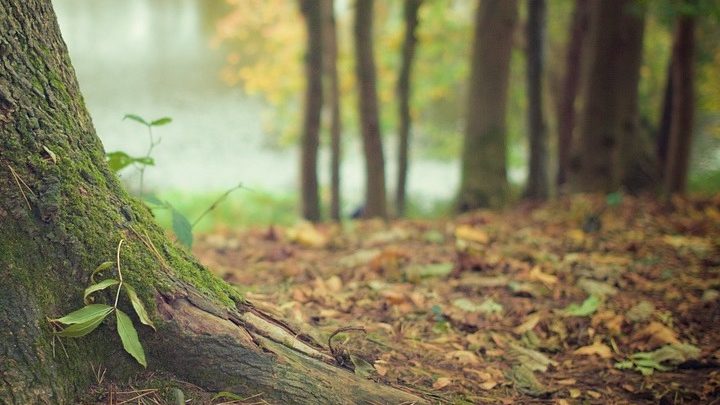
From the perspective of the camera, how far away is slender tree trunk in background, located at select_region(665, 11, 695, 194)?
25.5 ft

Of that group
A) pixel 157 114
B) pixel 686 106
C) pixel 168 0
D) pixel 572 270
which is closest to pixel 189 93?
pixel 157 114

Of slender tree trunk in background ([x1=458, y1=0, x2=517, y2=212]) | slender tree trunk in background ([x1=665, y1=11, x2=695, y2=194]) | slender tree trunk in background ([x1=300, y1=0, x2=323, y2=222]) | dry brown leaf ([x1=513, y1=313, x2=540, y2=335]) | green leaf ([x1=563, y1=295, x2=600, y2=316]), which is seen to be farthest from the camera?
slender tree trunk in background ([x1=300, y1=0, x2=323, y2=222])

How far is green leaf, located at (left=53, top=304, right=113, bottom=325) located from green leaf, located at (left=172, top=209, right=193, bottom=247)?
2.35 feet

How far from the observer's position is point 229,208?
14828 mm

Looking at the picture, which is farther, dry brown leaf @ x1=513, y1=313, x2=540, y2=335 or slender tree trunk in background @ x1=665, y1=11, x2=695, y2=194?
slender tree trunk in background @ x1=665, y1=11, x2=695, y2=194

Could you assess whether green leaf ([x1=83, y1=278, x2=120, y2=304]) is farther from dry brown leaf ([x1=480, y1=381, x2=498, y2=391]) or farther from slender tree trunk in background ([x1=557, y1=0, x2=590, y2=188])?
slender tree trunk in background ([x1=557, y1=0, x2=590, y2=188])

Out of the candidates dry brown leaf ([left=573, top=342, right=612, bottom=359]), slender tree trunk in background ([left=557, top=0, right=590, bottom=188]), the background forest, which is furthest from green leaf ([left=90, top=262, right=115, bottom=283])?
slender tree trunk in background ([left=557, top=0, right=590, bottom=188])

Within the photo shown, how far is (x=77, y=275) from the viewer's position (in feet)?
6.25

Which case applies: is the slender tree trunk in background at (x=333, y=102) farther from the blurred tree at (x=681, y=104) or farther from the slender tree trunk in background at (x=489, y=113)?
the blurred tree at (x=681, y=104)

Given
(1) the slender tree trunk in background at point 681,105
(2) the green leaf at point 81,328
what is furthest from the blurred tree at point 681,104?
(2) the green leaf at point 81,328

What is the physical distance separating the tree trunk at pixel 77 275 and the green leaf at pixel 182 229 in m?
0.38

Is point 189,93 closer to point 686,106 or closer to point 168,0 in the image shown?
point 168,0

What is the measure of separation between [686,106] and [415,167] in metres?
17.8

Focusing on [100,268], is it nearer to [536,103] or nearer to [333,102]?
[536,103]
